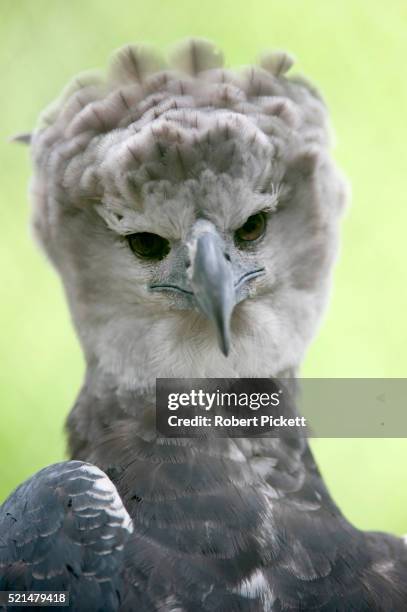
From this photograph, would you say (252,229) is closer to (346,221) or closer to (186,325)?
(186,325)

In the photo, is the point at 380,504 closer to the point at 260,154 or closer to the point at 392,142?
the point at 392,142

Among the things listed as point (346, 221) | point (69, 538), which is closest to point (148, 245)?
point (69, 538)

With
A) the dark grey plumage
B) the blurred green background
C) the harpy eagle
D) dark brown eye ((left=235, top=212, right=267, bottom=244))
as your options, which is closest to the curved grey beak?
the harpy eagle

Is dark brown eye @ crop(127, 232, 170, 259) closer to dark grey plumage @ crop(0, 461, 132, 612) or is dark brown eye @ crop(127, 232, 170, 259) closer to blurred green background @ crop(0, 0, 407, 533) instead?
dark grey plumage @ crop(0, 461, 132, 612)

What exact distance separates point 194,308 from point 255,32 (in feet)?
2.83

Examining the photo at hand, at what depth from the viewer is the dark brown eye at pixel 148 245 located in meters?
1.46

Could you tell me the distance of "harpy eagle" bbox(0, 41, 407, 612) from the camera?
51.1 inches

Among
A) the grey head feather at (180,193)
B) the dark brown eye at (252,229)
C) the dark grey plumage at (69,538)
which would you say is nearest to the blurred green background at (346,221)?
the grey head feather at (180,193)

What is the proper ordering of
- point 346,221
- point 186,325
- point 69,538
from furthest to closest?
point 346,221 < point 186,325 < point 69,538

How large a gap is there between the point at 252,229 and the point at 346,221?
1.78 feet

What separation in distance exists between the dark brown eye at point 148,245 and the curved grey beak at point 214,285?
11 cm

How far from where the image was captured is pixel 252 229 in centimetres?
148

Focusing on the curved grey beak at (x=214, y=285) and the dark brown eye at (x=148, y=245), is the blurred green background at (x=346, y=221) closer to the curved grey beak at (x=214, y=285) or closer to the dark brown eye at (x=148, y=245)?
the dark brown eye at (x=148, y=245)

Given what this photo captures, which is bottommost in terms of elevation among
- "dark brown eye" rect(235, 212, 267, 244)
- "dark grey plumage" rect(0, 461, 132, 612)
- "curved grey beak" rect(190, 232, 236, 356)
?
"dark grey plumage" rect(0, 461, 132, 612)
